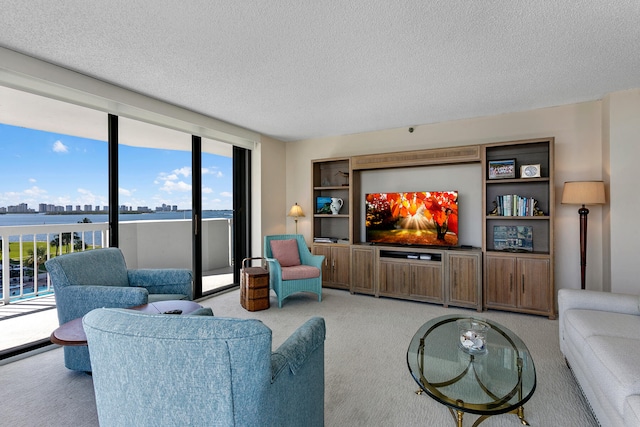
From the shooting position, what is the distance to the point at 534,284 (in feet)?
11.8

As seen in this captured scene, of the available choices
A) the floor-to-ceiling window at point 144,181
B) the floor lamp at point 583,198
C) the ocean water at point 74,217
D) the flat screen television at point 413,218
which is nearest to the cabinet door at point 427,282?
the flat screen television at point 413,218

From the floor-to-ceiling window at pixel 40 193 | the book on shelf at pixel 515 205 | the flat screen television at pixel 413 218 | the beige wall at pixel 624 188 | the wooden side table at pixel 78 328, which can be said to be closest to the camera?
the wooden side table at pixel 78 328

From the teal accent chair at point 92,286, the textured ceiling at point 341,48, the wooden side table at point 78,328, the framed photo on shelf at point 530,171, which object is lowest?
the wooden side table at point 78,328

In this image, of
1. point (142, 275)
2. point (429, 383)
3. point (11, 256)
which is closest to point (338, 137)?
point (142, 275)

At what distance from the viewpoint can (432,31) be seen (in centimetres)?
219

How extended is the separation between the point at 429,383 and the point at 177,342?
4.30 ft

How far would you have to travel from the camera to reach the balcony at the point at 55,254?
326 centimetres

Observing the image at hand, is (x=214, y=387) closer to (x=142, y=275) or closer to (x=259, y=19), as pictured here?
(x=259, y=19)

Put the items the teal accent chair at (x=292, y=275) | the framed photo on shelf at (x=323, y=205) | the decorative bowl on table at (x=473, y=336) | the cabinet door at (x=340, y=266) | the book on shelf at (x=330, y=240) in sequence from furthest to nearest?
the framed photo on shelf at (x=323, y=205) → the book on shelf at (x=330, y=240) → the cabinet door at (x=340, y=266) → the teal accent chair at (x=292, y=275) → the decorative bowl on table at (x=473, y=336)

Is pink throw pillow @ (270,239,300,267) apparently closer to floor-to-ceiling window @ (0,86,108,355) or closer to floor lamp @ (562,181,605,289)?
floor-to-ceiling window @ (0,86,108,355)

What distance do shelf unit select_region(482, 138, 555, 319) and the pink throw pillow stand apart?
255 centimetres

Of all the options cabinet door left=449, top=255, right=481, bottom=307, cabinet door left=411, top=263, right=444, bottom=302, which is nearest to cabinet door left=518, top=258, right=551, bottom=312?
cabinet door left=449, top=255, right=481, bottom=307

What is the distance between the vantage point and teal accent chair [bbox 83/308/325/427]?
Result: 0.98 m

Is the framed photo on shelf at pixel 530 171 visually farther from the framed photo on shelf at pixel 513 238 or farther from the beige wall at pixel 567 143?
the framed photo on shelf at pixel 513 238
